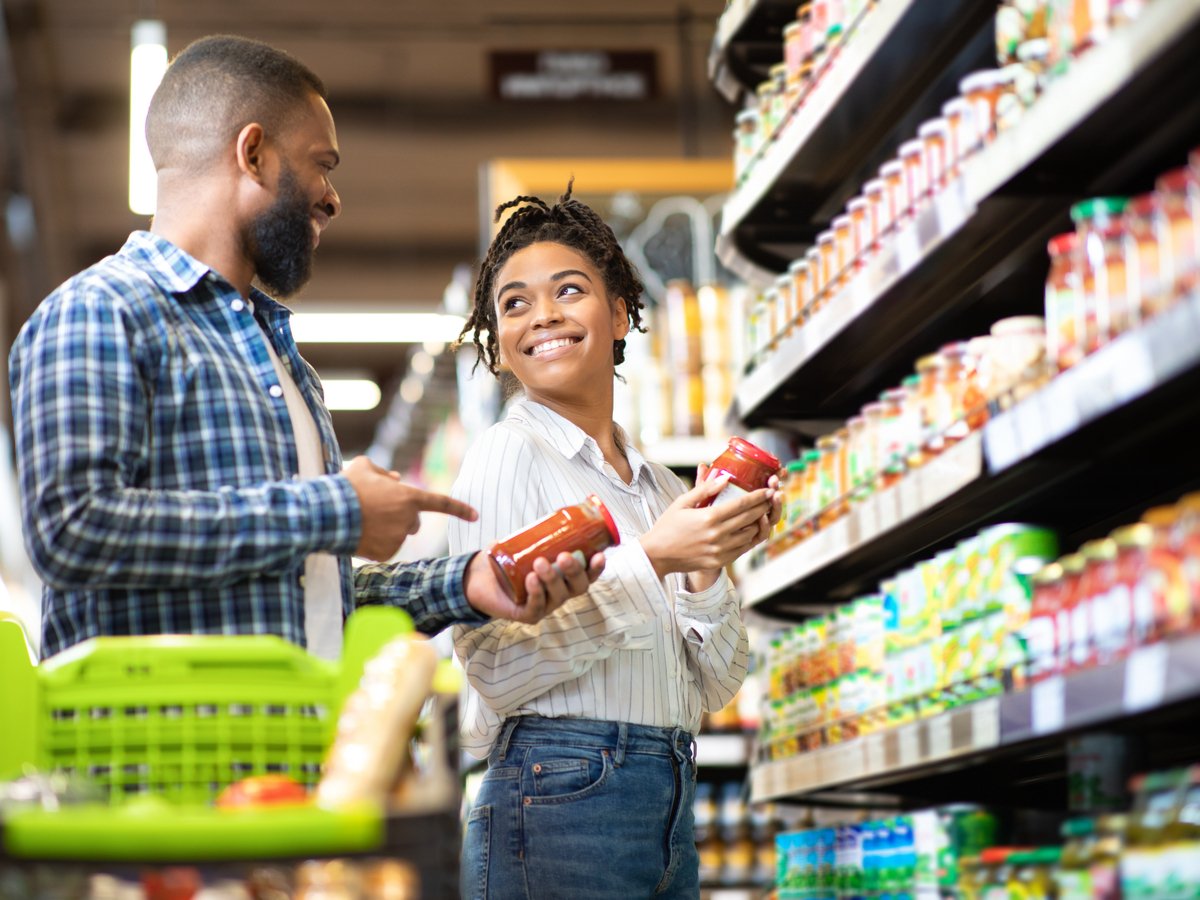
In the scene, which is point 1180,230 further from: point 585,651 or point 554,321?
point 554,321

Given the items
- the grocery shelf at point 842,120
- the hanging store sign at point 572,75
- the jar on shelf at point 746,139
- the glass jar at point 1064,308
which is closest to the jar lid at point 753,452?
the glass jar at point 1064,308

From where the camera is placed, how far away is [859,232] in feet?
10.3

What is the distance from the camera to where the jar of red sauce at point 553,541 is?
7.47 ft

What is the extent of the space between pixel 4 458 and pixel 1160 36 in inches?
492

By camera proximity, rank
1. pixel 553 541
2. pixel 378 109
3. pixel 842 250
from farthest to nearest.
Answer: pixel 378 109
pixel 842 250
pixel 553 541

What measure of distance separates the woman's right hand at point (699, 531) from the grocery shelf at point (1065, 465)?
31 cm

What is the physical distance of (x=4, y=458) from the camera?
42.9 ft

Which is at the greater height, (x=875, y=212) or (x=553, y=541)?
(x=875, y=212)

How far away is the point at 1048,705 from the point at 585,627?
0.73 metres

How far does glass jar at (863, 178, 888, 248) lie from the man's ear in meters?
1.17

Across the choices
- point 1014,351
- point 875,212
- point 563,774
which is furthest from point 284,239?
point 875,212

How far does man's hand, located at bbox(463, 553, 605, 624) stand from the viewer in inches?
89.4

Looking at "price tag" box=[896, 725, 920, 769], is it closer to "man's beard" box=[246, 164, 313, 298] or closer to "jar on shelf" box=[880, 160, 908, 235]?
"jar on shelf" box=[880, 160, 908, 235]

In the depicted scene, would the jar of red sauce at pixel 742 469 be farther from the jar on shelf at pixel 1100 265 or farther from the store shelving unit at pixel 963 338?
the jar on shelf at pixel 1100 265
